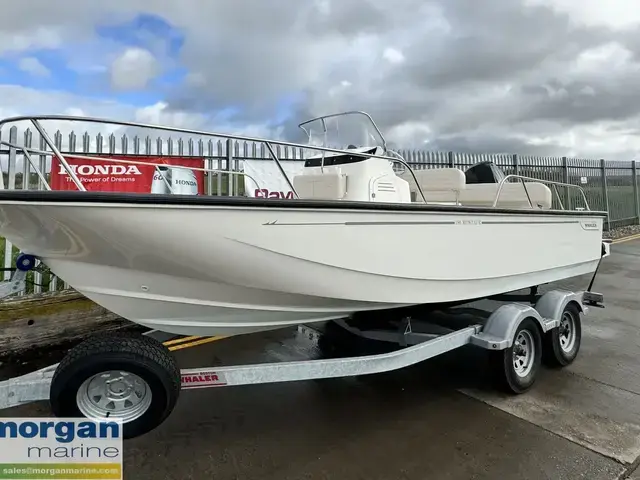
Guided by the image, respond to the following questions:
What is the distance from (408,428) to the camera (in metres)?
2.93

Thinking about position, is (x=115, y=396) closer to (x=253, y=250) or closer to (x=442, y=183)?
(x=253, y=250)

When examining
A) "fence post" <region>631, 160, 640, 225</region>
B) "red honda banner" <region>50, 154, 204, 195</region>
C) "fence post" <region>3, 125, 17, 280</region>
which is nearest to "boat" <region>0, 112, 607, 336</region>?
"red honda banner" <region>50, 154, 204, 195</region>

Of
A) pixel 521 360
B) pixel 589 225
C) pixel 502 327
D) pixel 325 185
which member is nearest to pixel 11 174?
pixel 325 185

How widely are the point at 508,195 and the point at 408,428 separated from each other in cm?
321

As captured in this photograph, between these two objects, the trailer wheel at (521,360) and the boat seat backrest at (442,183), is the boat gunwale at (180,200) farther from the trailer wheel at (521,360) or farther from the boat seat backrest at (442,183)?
the boat seat backrest at (442,183)

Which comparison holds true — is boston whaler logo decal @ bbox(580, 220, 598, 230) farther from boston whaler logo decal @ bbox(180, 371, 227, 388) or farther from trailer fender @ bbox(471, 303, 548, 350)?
boston whaler logo decal @ bbox(180, 371, 227, 388)

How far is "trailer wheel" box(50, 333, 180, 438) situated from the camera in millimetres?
2295

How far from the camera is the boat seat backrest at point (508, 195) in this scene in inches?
192

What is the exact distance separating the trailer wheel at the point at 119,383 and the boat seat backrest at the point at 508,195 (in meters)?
3.87

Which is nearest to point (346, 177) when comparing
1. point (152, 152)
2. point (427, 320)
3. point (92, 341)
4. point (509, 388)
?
point (427, 320)

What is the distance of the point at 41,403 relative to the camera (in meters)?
3.28

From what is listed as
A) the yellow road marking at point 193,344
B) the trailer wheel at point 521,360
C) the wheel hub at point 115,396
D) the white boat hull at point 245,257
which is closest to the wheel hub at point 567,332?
the trailer wheel at point 521,360

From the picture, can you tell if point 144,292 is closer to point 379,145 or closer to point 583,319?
point 379,145

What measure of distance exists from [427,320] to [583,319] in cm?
253
